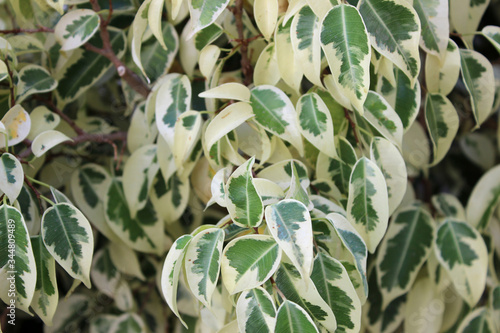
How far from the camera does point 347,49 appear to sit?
0.53 metres

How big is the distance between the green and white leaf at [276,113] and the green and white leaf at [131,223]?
281 millimetres

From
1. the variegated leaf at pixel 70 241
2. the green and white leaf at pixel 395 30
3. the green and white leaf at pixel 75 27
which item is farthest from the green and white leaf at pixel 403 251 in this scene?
the green and white leaf at pixel 75 27

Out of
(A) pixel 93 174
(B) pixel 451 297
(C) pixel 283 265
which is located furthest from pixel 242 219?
(B) pixel 451 297

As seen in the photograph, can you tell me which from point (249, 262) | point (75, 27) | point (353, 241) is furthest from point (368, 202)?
point (75, 27)

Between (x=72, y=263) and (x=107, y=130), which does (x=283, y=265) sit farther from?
→ (x=107, y=130)

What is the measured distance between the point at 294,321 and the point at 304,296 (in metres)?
0.05

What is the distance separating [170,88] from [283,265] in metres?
0.32

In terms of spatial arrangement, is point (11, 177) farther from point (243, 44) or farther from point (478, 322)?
point (478, 322)

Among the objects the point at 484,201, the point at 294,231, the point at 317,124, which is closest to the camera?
the point at 294,231

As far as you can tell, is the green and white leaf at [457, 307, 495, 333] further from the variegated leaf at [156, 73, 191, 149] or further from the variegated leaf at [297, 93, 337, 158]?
the variegated leaf at [156, 73, 191, 149]

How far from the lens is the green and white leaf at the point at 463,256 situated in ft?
2.50

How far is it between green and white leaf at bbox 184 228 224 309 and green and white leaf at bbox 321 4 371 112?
0.22 m

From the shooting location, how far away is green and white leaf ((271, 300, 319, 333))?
496mm

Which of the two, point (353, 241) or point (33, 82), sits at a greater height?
point (33, 82)
